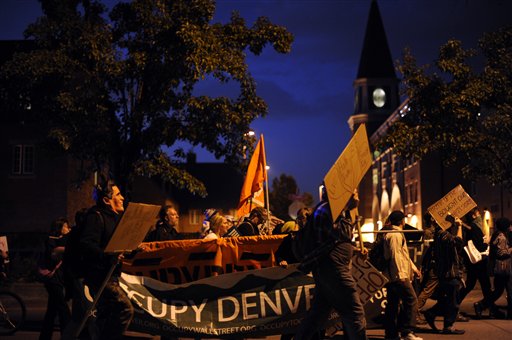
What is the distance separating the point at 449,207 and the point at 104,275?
6.50 m

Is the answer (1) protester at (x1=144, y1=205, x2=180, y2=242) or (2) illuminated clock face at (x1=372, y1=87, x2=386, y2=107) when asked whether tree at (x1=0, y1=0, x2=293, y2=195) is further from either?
(2) illuminated clock face at (x1=372, y1=87, x2=386, y2=107)

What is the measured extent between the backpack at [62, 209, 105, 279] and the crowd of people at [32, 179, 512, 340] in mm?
32

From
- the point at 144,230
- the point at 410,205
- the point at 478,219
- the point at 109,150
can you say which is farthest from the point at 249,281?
the point at 410,205

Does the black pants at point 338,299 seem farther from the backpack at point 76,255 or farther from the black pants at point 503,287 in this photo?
the black pants at point 503,287

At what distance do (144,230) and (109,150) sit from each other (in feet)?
51.4

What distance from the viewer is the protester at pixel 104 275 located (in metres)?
7.44

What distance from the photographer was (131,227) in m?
7.54

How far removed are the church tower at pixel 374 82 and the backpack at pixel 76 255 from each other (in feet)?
349

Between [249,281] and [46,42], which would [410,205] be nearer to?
[46,42]

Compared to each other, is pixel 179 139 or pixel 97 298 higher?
pixel 179 139

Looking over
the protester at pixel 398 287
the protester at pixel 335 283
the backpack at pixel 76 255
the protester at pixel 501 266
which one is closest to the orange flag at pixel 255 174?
the protester at pixel 398 287

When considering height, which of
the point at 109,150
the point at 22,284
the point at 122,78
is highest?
the point at 122,78

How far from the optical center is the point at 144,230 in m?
7.84

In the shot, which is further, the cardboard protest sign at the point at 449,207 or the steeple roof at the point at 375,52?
the steeple roof at the point at 375,52
